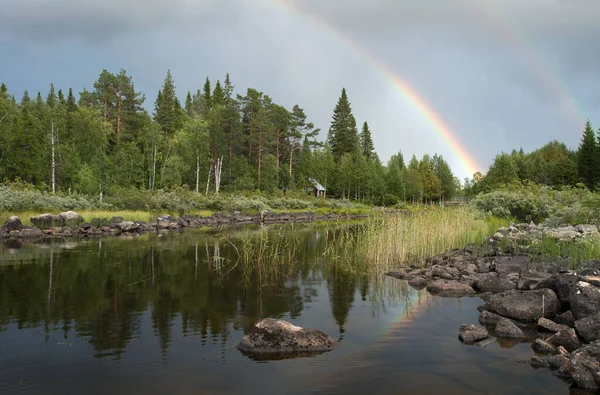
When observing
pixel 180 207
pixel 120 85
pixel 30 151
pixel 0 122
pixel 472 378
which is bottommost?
pixel 472 378

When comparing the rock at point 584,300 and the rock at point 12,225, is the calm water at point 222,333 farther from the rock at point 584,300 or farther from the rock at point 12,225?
the rock at point 12,225

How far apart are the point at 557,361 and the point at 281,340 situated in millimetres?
4596

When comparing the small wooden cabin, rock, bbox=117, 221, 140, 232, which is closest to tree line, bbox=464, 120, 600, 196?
the small wooden cabin

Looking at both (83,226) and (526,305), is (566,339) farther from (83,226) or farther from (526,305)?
(83,226)

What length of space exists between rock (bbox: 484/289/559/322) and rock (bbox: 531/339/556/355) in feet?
5.15

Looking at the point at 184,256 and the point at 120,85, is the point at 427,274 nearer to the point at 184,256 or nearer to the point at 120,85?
the point at 184,256

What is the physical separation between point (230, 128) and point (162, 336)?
183 feet

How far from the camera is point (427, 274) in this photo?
46.9 feet

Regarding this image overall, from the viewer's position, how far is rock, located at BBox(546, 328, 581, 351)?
7.82 metres

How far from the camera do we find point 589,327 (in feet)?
25.7

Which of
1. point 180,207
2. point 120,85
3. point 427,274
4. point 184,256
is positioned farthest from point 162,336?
point 120,85

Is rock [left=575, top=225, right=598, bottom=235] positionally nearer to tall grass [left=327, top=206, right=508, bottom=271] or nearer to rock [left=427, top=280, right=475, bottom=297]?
tall grass [left=327, top=206, right=508, bottom=271]

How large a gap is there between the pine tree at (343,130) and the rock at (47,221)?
67.0m

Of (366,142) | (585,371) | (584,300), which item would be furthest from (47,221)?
(366,142)
